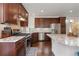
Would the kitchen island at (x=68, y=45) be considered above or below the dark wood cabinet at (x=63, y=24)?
below

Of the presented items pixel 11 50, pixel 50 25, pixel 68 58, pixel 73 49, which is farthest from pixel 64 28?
pixel 68 58

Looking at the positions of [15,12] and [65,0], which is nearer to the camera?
[65,0]

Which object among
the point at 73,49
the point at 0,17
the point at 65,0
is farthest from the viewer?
the point at 0,17

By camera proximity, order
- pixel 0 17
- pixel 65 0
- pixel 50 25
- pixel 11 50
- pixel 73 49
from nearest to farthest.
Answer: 1. pixel 65 0
2. pixel 11 50
3. pixel 73 49
4. pixel 0 17
5. pixel 50 25

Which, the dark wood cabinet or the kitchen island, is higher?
the dark wood cabinet

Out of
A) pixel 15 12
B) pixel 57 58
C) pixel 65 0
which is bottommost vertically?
pixel 57 58

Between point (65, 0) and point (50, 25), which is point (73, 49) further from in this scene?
point (50, 25)

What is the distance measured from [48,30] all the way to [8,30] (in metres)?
6.90

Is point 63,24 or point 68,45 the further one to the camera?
point 63,24

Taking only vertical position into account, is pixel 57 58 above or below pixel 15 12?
below

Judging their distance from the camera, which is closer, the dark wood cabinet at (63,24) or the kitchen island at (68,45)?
the kitchen island at (68,45)

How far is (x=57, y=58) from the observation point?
104 centimetres

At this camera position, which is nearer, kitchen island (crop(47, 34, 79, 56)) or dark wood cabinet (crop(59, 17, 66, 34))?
kitchen island (crop(47, 34, 79, 56))

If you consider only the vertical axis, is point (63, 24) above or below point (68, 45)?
above
